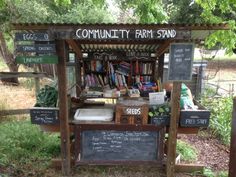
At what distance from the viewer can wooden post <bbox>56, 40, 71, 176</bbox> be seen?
13.2 feet

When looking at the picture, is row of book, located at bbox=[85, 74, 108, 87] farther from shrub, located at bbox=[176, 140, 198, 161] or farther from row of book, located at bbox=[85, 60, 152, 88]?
shrub, located at bbox=[176, 140, 198, 161]

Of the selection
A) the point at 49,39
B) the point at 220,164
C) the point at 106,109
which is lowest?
the point at 220,164

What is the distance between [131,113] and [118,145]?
0.57 meters

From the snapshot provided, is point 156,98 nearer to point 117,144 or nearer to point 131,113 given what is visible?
point 131,113

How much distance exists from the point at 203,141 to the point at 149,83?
6.18 ft

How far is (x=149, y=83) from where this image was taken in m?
6.01

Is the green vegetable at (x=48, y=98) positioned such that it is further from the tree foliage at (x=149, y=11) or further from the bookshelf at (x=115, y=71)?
the tree foliage at (x=149, y=11)

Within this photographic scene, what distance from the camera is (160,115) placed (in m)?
4.25

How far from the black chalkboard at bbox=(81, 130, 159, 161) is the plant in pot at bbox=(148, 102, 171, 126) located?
0.67 ft

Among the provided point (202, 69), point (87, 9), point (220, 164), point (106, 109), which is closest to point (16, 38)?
point (106, 109)

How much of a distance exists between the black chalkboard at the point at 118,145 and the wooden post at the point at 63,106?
24cm

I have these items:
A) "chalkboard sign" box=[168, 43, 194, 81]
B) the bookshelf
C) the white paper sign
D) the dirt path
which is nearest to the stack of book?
the bookshelf

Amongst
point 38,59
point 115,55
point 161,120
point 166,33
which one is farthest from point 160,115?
point 115,55

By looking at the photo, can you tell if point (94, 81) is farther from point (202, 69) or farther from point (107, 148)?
point (202, 69)
